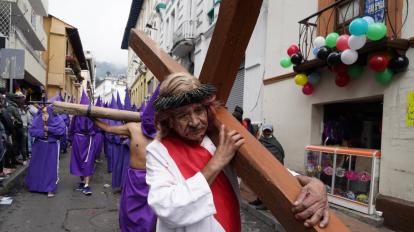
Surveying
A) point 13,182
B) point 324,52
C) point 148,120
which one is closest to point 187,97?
point 148,120

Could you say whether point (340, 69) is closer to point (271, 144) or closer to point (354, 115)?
point (354, 115)

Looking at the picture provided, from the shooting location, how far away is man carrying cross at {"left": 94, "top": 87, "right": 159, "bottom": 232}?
3995 mm

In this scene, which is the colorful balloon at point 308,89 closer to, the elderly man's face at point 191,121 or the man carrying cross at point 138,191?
the man carrying cross at point 138,191

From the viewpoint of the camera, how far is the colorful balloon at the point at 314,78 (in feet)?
26.8

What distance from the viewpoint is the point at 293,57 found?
27.3 ft

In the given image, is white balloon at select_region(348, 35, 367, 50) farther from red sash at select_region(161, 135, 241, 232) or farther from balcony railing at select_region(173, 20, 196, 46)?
balcony railing at select_region(173, 20, 196, 46)

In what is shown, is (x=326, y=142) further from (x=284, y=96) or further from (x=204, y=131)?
(x=204, y=131)

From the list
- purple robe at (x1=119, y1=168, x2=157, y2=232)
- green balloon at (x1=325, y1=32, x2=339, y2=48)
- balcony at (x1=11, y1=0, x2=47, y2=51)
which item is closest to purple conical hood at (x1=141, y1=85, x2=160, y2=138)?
purple robe at (x1=119, y1=168, x2=157, y2=232)

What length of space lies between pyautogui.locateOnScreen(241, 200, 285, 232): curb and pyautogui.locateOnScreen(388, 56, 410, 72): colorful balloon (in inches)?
119

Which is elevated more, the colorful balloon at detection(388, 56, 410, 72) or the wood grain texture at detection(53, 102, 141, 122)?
the colorful balloon at detection(388, 56, 410, 72)

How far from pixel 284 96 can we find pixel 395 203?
3.98 m

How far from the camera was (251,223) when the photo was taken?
652 cm

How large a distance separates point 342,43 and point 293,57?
1722mm

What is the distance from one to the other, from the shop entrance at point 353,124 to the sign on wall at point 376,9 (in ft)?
5.17
